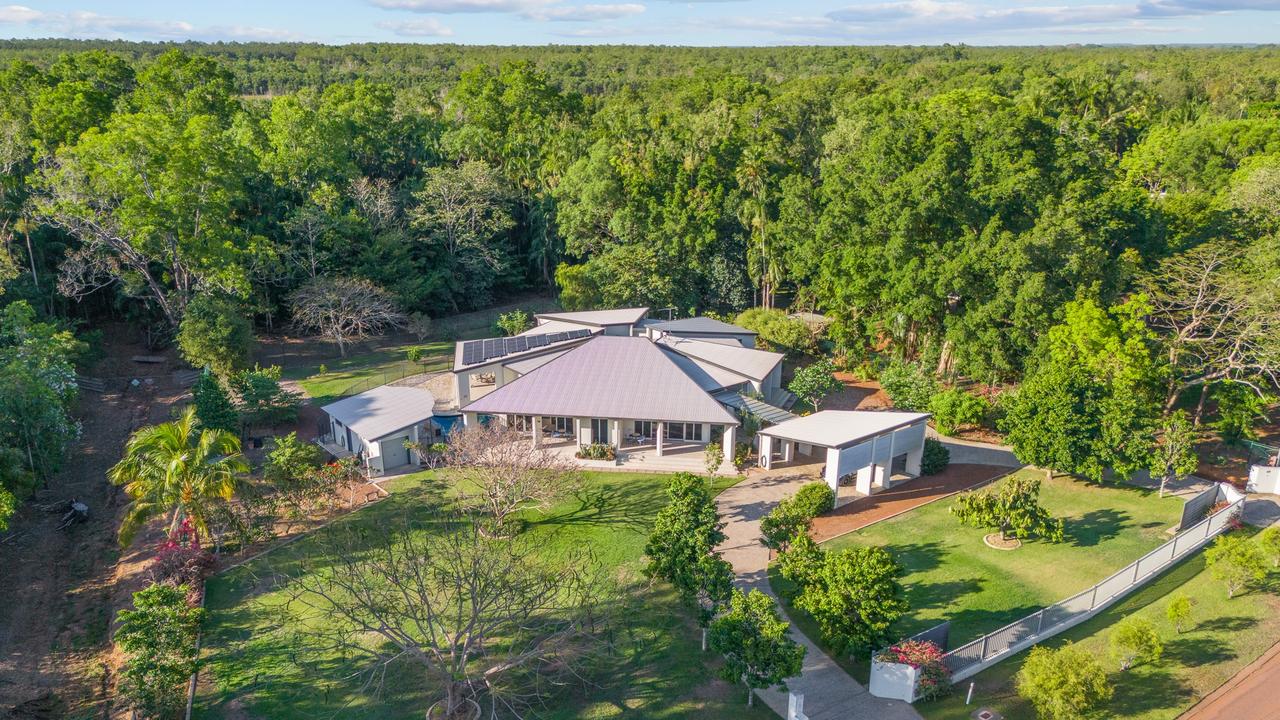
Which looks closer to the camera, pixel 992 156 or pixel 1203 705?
pixel 1203 705

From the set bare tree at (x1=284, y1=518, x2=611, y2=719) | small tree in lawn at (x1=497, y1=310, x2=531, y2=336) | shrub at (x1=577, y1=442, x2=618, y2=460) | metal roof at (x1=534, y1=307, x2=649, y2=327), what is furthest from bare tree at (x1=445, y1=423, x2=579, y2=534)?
small tree in lawn at (x1=497, y1=310, x2=531, y2=336)

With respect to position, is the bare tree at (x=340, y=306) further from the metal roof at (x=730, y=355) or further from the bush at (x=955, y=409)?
the bush at (x=955, y=409)

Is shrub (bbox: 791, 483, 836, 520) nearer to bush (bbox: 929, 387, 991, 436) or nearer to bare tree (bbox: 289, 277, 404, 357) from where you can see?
bush (bbox: 929, 387, 991, 436)

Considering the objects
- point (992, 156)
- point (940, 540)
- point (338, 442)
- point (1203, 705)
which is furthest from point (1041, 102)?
point (338, 442)

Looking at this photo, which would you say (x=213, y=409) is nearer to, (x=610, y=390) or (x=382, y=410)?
(x=382, y=410)

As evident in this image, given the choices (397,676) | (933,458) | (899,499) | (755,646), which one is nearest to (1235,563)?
(899,499)

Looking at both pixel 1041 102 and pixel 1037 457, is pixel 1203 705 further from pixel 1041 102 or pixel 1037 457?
pixel 1041 102
